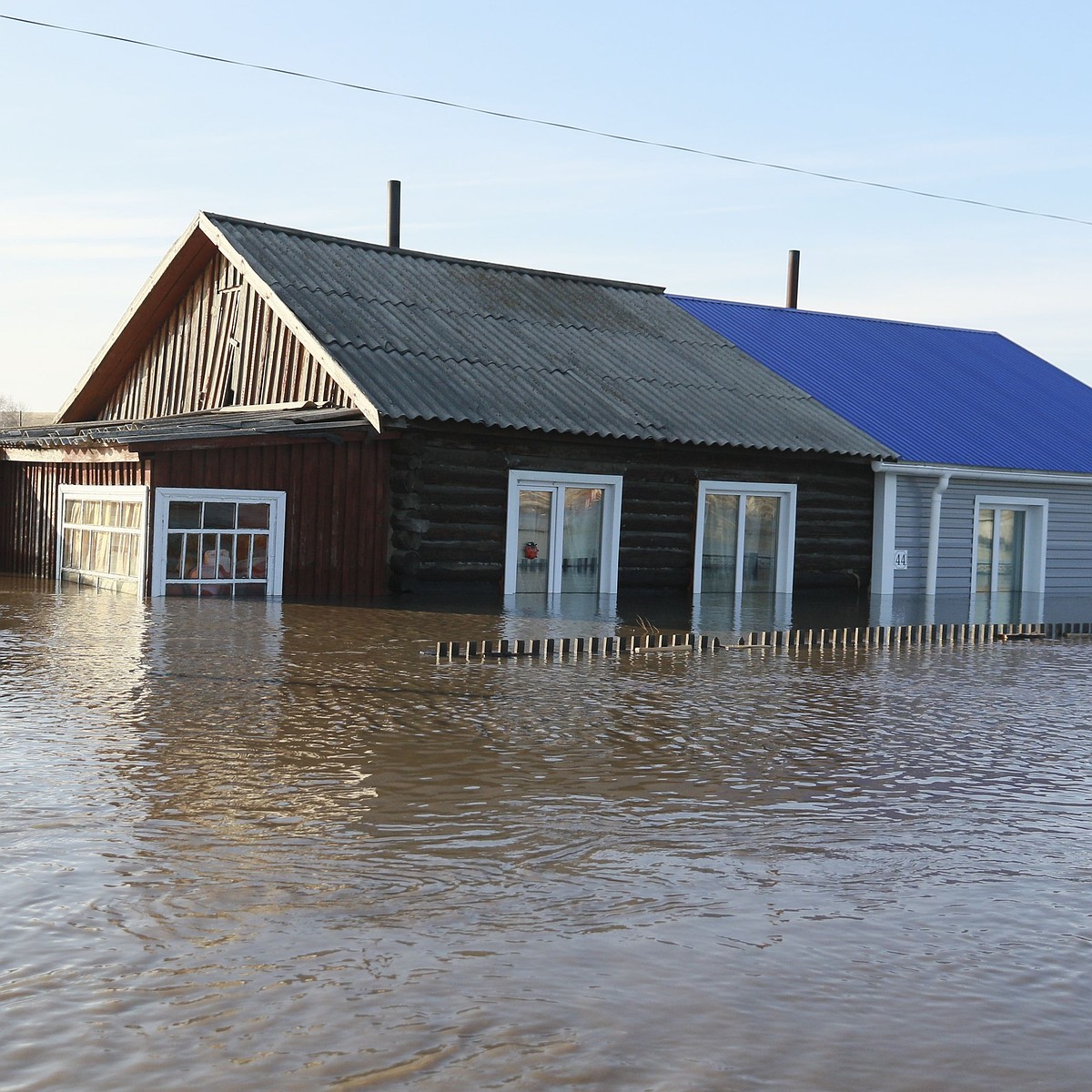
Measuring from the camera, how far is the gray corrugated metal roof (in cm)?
2117

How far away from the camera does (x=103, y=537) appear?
69.9ft

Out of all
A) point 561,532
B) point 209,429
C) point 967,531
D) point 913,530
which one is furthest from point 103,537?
point 967,531

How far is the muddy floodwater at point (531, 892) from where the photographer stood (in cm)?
440

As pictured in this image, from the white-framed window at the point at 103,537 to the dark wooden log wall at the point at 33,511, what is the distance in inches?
12.9

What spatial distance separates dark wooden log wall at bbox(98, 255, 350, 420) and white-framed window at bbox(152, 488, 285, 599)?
220 centimetres

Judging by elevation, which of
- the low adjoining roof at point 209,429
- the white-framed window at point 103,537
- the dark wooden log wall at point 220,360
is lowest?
the white-framed window at point 103,537

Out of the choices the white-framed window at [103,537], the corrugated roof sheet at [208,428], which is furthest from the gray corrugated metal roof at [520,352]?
the white-framed window at [103,537]

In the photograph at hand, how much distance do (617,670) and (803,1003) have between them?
8690 mm

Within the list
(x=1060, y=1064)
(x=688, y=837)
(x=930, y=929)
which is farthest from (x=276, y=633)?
(x=1060, y=1064)

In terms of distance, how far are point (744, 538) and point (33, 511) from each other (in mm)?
12275

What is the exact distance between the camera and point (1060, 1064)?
4.44 metres

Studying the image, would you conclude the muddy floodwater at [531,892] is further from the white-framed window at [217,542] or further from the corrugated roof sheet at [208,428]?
the white-framed window at [217,542]

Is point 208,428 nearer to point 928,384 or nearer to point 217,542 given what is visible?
point 217,542

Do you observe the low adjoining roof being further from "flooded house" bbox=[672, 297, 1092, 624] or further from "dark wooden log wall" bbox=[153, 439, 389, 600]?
"flooded house" bbox=[672, 297, 1092, 624]
